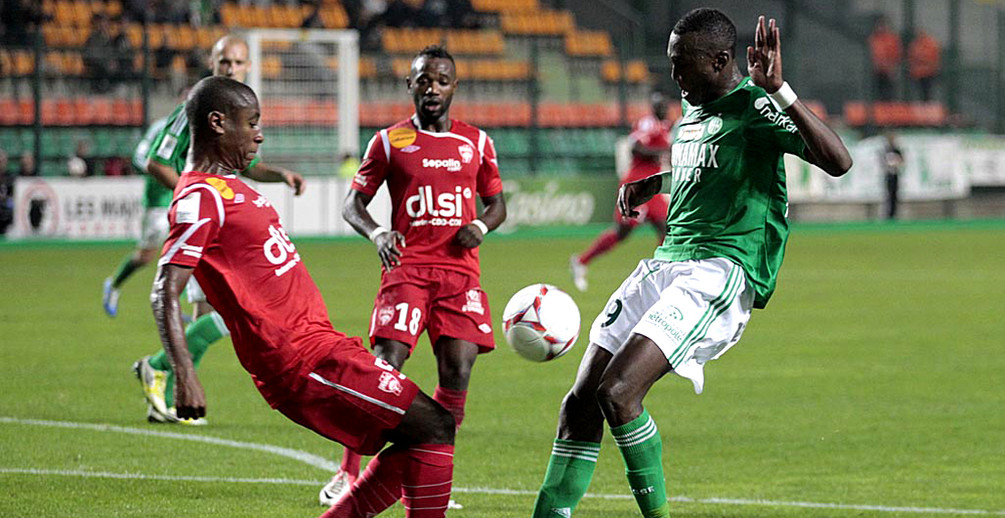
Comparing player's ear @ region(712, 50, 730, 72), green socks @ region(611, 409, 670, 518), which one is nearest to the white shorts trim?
green socks @ region(611, 409, 670, 518)

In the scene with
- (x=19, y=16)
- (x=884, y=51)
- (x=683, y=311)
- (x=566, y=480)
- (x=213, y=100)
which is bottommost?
(x=566, y=480)

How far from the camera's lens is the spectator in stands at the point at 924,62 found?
129 feet

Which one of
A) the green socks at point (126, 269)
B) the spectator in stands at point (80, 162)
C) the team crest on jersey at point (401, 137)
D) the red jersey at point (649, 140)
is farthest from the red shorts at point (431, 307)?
the spectator in stands at point (80, 162)

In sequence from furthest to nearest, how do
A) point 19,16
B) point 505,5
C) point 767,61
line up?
1. point 505,5
2. point 19,16
3. point 767,61

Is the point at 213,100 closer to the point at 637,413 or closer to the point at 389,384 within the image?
the point at 389,384

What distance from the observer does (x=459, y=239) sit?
7191 millimetres

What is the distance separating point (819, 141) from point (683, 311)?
0.77 meters

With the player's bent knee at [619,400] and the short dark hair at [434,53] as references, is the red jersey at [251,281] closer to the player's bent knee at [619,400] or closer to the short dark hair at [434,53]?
the player's bent knee at [619,400]

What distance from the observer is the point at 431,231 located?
7.25 m

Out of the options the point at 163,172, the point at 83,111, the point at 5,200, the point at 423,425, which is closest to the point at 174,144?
the point at 163,172

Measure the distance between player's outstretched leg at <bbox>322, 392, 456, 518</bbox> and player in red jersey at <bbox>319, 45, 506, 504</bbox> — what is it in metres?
1.78

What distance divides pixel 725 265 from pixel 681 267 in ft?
0.54

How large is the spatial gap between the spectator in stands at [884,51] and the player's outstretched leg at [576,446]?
1367 inches

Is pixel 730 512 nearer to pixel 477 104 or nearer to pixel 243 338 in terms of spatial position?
pixel 243 338
